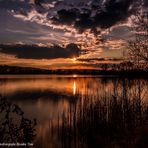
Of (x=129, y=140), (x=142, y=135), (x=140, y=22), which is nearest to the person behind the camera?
(x=142, y=135)

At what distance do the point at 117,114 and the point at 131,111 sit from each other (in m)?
0.97

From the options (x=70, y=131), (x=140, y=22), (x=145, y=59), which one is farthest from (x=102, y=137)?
(x=140, y=22)

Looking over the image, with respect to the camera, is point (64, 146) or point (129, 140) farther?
point (64, 146)

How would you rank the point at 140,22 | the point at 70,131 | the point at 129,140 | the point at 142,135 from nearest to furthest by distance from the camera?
1. the point at 142,135
2. the point at 129,140
3. the point at 70,131
4. the point at 140,22

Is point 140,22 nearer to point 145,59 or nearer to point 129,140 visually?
point 145,59

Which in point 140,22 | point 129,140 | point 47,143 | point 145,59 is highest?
point 140,22

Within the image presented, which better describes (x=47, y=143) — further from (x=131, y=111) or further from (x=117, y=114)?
(x=131, y=111)

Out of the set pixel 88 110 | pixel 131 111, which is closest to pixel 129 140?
pixel 131 111

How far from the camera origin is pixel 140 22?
54.7 feet

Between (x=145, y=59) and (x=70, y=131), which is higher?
(x=145, y=59)

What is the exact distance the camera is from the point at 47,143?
556 inches

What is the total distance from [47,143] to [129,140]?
17.2 feet

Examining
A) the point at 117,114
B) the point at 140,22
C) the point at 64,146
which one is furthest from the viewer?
the point at 140,22

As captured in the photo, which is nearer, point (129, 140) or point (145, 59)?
point (129, 140)
